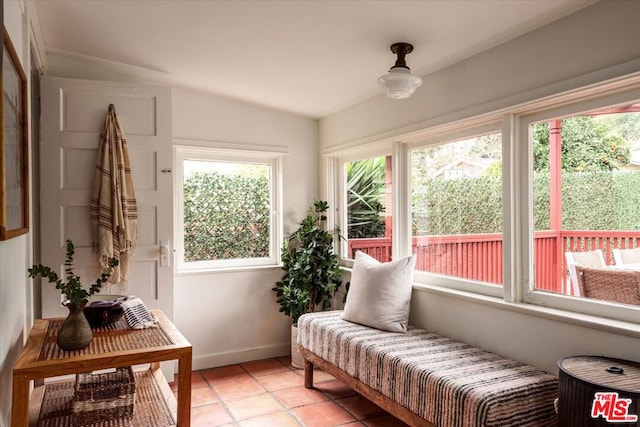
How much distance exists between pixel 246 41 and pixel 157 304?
6.37 feet

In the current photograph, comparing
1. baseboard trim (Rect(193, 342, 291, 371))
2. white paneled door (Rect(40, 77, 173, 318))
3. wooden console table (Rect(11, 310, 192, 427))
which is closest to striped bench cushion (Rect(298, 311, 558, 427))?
wooden console table (Rect(11, 310, 192, 427))

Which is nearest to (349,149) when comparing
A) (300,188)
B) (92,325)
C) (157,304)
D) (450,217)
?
(300,188)

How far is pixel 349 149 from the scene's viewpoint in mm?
3844

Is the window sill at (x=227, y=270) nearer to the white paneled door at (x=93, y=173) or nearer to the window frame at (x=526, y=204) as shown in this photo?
the white paneled door at (x=93, y=173)

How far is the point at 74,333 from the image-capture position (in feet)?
5.94

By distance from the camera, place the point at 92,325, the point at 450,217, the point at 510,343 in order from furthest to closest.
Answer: the point at 450,217 → the point at 510,343 → the point at 92,325

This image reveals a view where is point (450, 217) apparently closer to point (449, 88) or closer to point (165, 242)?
point (449, 88)

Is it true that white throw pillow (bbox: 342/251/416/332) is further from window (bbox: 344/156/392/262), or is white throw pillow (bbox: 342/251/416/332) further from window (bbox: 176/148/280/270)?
window (bbox: 176/148/280/270)

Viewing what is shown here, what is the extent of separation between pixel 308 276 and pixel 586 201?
86.0 inches

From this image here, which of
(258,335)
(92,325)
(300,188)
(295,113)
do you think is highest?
(295,113)

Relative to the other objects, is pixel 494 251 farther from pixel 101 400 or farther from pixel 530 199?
pixel 101 400

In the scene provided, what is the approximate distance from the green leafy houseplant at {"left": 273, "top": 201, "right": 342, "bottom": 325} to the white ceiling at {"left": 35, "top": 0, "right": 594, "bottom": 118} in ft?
4.09

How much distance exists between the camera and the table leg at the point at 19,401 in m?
1.55

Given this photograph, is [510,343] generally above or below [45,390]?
above
